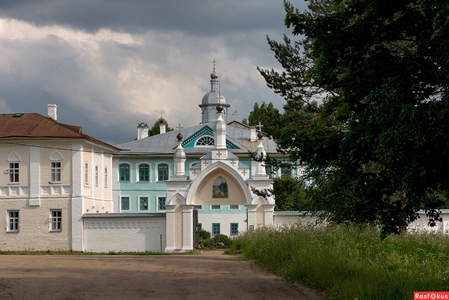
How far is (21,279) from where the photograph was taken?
15070 millimetres

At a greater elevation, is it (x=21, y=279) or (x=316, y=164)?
(x=316, y=164)

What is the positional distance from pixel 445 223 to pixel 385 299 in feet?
83.2

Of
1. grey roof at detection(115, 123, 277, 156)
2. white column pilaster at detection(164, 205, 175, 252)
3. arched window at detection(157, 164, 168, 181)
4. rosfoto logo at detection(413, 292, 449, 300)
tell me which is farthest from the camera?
arched window at detection(157, 164, 168, 181)

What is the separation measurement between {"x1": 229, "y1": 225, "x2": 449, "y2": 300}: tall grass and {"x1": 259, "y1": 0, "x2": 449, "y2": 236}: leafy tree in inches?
32.5

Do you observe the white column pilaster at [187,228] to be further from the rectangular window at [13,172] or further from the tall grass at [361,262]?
the tall grass at [361,262]

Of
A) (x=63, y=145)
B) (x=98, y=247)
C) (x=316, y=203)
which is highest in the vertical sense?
(x=63, y=145)

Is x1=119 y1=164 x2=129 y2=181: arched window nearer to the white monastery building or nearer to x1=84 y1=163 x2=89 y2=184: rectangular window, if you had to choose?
the white monastery building

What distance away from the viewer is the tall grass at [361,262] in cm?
1045

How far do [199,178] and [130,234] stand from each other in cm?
461

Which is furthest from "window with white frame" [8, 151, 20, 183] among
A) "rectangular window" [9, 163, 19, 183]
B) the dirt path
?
the dirt path

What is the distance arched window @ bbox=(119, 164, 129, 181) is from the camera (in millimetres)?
50562

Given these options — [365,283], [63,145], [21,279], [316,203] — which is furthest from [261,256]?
[63,145]

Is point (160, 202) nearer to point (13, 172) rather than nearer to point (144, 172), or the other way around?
point (144, 172)

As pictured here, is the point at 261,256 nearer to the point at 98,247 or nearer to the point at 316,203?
the point at 316,203
